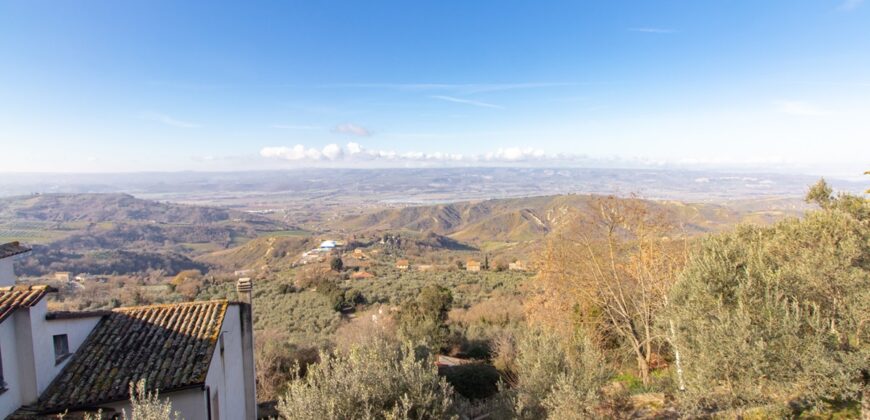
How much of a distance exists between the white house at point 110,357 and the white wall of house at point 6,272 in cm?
61

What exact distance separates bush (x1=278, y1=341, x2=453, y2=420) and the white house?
147 inches

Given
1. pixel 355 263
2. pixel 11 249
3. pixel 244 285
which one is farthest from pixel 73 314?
pixel 355 263

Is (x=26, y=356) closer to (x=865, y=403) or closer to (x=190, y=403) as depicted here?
(x=190, y=403)

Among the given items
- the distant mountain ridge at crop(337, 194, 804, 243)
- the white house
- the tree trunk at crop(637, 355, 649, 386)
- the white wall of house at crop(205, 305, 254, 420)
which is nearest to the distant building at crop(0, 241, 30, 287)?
the white house

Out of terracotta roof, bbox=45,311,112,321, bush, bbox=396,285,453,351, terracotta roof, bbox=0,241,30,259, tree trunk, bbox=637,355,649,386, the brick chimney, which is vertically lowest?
bush, bbox=396,285,453,351

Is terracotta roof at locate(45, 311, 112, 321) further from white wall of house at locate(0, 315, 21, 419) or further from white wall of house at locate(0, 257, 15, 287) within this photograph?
white wall of house at locate(0, 257, 15, 287)

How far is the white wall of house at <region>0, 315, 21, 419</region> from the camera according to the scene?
22.2 ft

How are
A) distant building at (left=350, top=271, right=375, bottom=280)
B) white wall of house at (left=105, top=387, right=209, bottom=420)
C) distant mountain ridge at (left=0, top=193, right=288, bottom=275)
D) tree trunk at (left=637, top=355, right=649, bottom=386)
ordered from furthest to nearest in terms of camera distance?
distant mountain ridge at (left=0, top=193, right=288, bottom=275), distant building at (left=350, top=271, right=375, bottom=280), tree trunk at (left=637, top=355, right=649, bottom=386), white wall of house at (left=105, top=387, right=209, bottom=420)

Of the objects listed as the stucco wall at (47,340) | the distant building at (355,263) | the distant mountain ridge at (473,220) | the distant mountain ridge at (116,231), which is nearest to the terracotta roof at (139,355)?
the stucco wall at (47,340)

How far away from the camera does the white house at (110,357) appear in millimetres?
7141

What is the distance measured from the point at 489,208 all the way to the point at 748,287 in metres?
110

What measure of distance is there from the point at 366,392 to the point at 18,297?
6.49m

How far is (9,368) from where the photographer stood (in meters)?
6.91

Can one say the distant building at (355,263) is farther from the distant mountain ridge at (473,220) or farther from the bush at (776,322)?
the bush at (776,322)
